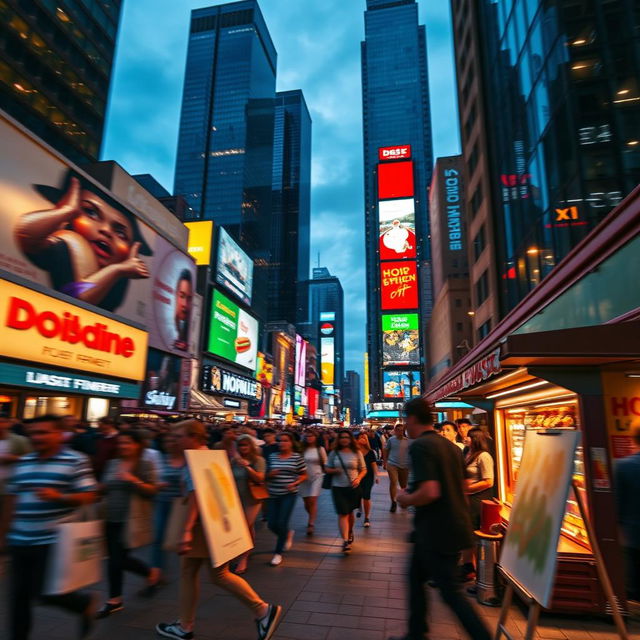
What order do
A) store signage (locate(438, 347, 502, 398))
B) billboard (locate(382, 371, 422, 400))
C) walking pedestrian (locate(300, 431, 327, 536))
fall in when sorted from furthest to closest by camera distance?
1. billboard (locate(382, 371, 422, 400))
2. walking pedestrian (locate(300, 431, 327, 536))
3. store signage (locate(438, 347, 502, 398))

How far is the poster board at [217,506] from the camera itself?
13.4 ft

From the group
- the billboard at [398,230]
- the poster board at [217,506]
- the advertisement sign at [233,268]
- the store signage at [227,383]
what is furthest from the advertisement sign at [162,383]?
the billboard at [398,230]

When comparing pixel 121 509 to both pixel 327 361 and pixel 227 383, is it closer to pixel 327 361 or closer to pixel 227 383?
pixel 227 383

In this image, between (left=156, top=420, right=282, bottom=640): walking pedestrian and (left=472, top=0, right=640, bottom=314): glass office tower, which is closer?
(left=156, top=420, right=282, bottom=640): walking pedestrian

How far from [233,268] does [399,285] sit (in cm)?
2479

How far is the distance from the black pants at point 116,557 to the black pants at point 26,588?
137 cm

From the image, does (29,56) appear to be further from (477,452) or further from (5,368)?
(477,452)

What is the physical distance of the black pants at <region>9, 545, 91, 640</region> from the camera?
3502 mm

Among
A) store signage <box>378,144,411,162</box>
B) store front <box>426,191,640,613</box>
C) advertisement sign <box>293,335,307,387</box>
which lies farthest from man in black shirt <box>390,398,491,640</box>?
advertisement sign <box>293,335,307,387</box>

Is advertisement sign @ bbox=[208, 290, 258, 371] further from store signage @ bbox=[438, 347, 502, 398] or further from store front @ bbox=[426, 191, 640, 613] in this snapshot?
store front @ bbox=[426, 191, 640, 613]

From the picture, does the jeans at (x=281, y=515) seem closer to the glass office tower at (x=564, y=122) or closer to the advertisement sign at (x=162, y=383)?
the glass office tower at (x=564, y=122)

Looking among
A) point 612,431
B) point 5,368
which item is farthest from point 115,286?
point 612,431

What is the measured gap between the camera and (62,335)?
1563 cm

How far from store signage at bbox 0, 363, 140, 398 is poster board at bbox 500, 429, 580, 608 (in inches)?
557
